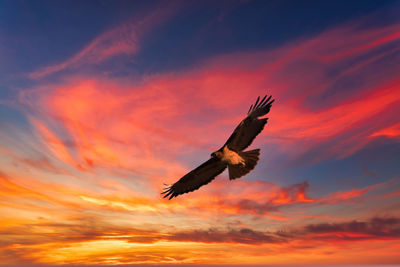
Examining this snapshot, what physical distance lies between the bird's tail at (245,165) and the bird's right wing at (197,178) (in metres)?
0.77

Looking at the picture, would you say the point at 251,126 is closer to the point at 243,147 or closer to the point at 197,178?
the point at 243,147

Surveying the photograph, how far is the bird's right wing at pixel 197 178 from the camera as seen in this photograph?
19.5 metres

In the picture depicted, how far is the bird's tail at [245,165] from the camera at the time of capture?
706 inches

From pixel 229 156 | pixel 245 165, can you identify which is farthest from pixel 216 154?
pixel 245 165

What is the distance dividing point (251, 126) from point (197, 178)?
5132 mm

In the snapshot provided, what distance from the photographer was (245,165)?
18141 millimetres

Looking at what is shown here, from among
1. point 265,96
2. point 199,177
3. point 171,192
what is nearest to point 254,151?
point 265,96

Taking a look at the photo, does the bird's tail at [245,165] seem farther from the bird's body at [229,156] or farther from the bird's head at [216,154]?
the bird's head at [216,154]

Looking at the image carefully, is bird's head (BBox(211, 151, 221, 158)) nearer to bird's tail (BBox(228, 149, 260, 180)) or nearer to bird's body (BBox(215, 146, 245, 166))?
bird's body (BBox(215, 146, 245, 166))

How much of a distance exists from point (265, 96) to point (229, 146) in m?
3.35

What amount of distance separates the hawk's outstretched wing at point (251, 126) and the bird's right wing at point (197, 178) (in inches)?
76.1

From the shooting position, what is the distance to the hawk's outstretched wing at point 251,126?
17.6 metres

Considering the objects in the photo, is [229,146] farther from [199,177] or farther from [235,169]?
[199,177]

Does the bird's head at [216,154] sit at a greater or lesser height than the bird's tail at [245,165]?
greater
